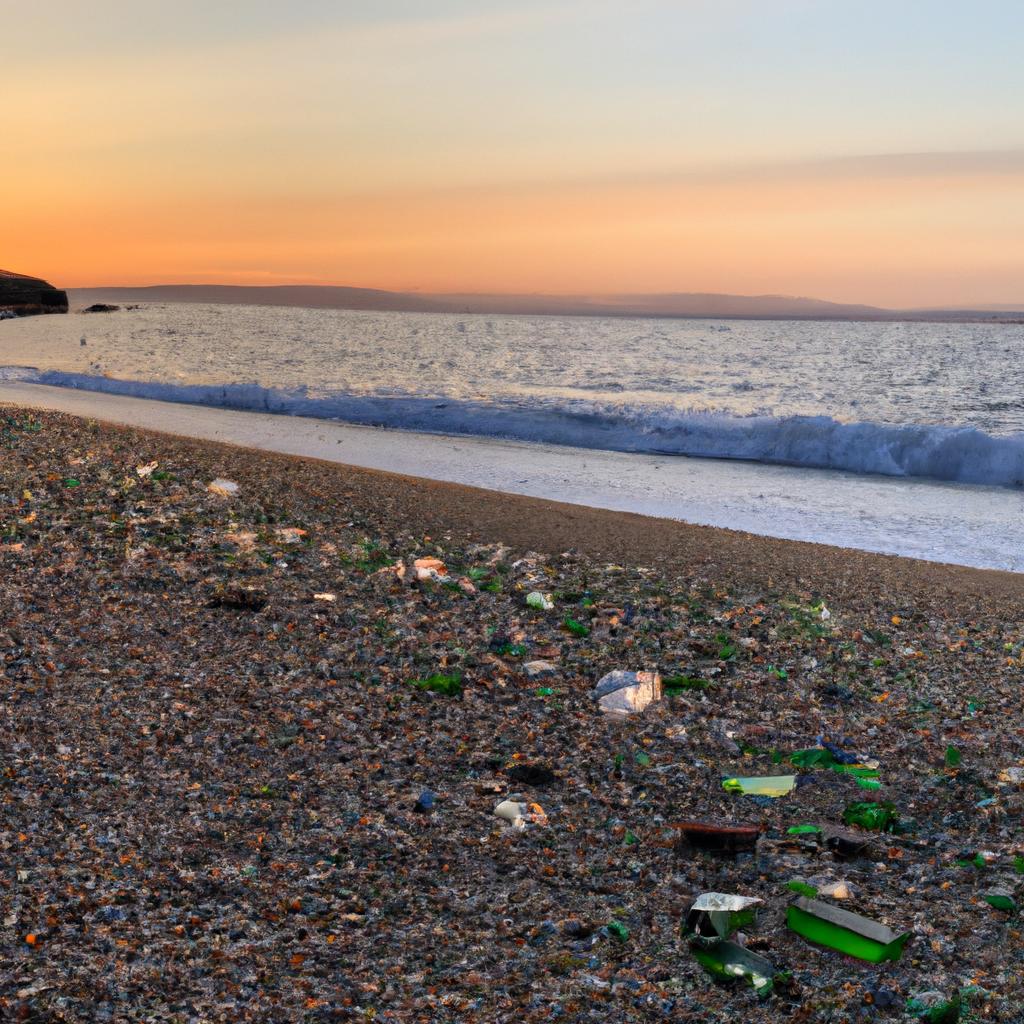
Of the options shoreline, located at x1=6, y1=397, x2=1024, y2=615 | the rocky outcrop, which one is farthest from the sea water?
the rocky outcrop

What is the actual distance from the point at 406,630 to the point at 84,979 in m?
2.88

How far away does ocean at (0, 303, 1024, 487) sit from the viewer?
15.5 meters

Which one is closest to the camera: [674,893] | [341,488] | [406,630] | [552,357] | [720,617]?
[674,893]

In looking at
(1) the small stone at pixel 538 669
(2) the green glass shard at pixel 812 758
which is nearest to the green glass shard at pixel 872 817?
(2) the green glass shard at pixel 812 758

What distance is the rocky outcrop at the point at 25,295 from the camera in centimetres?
6494

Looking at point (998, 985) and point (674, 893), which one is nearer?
point (998, 985)

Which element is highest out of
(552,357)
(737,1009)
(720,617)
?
(552,357)

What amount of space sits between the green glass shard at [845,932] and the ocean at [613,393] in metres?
12.5

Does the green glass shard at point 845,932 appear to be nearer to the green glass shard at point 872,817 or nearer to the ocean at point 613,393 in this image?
the green glass shard at point 872,817

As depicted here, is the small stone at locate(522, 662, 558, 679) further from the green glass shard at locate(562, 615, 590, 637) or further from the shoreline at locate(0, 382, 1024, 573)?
the shoreline at locate(0, 382, 1024, 573)

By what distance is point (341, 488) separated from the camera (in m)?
8.59

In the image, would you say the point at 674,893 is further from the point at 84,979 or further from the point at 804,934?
the point at 84,979

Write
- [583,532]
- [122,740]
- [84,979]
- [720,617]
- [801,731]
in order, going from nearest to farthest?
[84,979] → [122,740] → [801,731] → [720,617] → [583,532]

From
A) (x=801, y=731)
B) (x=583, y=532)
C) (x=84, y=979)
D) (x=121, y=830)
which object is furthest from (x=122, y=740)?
(x=583, y=532)
